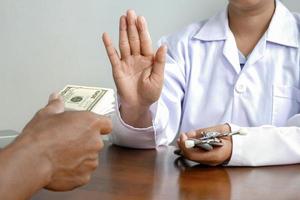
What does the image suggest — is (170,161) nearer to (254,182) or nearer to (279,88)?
(254,182)

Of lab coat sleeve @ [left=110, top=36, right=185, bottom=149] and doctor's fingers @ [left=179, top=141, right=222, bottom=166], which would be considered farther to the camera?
lab coat sleeve @ [left=110, top=36, right=185, bottom=149]

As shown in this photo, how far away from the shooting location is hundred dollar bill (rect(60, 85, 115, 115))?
3.08ft

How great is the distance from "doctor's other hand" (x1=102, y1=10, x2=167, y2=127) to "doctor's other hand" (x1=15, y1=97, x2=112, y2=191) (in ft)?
1.13

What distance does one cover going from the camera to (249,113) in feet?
3.90

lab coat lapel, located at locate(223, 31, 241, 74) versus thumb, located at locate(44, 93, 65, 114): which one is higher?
thumb, located at locate(44, 93, 65, 114)

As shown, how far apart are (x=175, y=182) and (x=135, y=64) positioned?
0.34m

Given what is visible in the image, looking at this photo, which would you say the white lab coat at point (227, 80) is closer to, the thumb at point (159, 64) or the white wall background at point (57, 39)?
the thumb at point (159, 64)

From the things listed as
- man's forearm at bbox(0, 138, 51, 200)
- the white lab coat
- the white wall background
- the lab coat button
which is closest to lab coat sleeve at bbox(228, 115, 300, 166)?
the white lab coat

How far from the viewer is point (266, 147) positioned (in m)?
0.88

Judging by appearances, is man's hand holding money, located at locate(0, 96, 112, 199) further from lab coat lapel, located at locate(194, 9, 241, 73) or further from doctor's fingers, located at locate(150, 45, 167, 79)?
lab coat lapel, located at locate(194, 9, 241, 73)

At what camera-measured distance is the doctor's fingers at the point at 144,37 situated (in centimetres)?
95

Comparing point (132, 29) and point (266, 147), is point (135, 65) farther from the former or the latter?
point (266, 147)

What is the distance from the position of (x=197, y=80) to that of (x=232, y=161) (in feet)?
1.52

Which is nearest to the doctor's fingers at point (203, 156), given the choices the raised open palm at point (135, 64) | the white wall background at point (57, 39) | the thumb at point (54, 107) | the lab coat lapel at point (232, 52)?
the raised open palm at point (135, 64)
